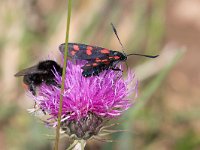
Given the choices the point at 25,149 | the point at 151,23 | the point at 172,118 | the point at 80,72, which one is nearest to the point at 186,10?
the point at 151,23

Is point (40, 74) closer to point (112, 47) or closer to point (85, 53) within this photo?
point (85, 53)

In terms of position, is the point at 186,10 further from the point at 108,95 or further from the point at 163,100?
the point at 108,95

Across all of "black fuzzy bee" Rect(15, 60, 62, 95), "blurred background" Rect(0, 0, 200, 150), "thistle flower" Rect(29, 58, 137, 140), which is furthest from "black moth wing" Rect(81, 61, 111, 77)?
"blurred background" Rect(0, 0, 200, 150)

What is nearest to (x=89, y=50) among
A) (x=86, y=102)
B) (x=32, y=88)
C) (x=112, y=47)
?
(x=86, y=102)

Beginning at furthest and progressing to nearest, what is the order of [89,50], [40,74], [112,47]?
[112,47]
[40,74]
[89,50]

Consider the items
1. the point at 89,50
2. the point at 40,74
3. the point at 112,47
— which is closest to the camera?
the point at 89,50

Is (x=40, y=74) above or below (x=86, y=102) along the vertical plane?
above

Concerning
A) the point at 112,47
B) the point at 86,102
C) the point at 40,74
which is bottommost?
the point at 86,102

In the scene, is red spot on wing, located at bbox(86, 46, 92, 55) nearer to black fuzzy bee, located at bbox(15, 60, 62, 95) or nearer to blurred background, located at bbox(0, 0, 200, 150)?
black fuzzy bee, located at bbox(15, 60, 62, 95)
